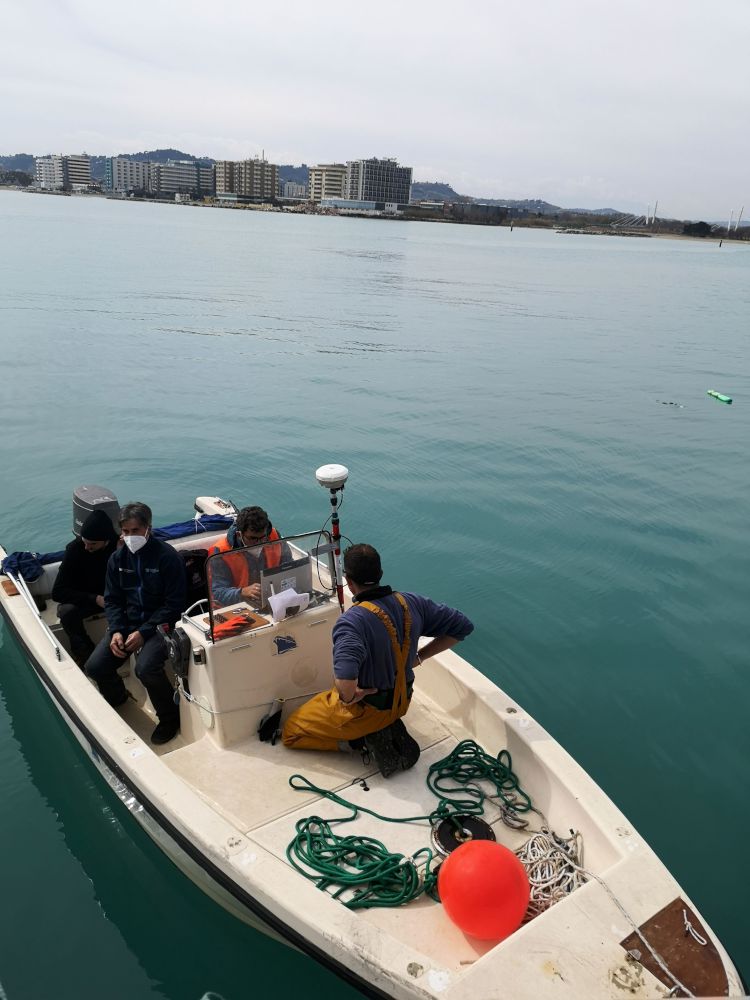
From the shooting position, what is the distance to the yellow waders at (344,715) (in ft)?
13.5

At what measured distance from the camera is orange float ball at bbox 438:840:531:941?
131 inches

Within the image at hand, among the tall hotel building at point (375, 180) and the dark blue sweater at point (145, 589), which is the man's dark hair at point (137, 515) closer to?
the dark blue sweater at point (145, 589)

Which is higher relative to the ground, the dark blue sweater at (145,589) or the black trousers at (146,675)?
the dark blue sweater at (145,589)

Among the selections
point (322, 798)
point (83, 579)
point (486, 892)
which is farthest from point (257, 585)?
point (486, 892)

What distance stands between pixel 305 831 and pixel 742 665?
491 centimetres

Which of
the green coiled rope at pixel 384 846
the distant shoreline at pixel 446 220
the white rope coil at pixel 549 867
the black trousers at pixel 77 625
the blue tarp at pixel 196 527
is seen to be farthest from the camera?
the distant shoreline at pixel 446 220

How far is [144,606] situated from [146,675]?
1.58 feet

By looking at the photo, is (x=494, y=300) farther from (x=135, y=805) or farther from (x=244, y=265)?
(x=135, y=805)

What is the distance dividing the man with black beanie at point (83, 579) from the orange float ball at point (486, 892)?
359 cm

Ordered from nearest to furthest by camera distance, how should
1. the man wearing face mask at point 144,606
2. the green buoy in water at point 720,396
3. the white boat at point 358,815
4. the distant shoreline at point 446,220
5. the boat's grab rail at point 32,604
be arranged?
the white boat at point 358,815
the man wearing face mask at point 144,606
the boat's grab rail at point 32,604
the green buoy in water at point 720,396
the distant shoreline at point 446,220

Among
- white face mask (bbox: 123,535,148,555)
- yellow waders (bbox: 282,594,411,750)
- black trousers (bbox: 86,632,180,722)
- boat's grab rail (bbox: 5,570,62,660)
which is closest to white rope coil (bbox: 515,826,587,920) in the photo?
yellow waders (bbox: 282,594,411,750)

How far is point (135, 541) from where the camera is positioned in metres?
4.96

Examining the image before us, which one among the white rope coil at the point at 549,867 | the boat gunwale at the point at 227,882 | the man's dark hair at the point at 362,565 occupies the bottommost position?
the boat gunwale at the point at 227,882

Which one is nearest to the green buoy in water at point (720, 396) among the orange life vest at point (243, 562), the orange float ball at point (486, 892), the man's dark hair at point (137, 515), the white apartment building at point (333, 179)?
the orange life vest at point (243, 562)
